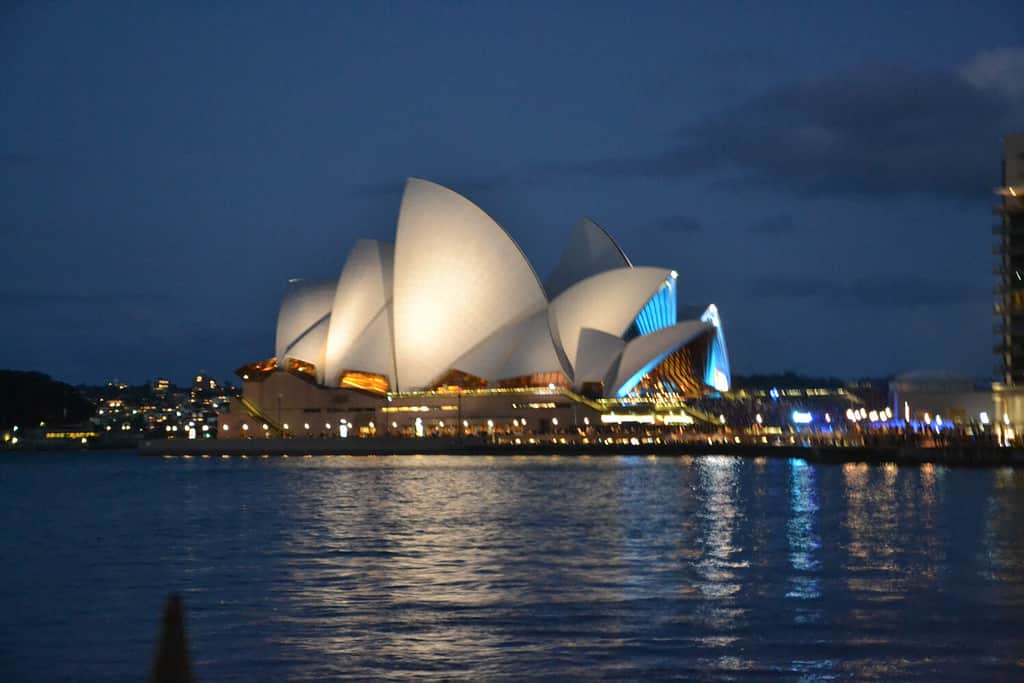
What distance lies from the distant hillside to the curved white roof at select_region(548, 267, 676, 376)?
62.0 meters

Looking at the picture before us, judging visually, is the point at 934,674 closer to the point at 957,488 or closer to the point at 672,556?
the point at 672,556

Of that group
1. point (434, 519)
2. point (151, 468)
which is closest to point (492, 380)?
point (151, 468)

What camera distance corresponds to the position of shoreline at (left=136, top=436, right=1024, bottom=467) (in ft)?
175

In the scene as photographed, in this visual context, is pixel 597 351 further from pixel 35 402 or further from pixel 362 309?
pixel 35 402

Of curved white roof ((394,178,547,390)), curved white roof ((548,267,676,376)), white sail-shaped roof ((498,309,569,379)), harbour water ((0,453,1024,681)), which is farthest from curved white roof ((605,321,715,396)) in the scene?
harbour water ((0,453,1024,681))

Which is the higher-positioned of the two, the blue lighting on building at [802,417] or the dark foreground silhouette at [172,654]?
the blue lighting on building at [802,417]

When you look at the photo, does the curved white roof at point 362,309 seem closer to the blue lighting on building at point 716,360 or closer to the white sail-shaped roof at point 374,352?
the white sail-shaped roof at point 374,352

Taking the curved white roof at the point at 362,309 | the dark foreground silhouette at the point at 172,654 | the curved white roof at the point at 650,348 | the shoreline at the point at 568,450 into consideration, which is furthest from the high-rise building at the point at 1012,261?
the dark foreground silhouette at the point at 172,654

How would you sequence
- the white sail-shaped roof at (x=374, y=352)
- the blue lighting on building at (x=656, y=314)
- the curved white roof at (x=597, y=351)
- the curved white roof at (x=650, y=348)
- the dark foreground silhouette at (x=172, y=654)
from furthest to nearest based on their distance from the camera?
the white sail-shaped roof at (x=374, y=352) → the blue lighting on building at (x=656, y=314) → the curved white roof at (x=597, y=351) → the curved white roof at (x=650, y=348) → the dark foreground silhouette at (x=172, y=654)

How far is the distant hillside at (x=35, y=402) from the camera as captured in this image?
113312 mm

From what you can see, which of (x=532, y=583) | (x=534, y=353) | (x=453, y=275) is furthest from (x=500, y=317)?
(x=532, y=583)

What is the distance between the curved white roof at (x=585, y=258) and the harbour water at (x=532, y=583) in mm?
29160

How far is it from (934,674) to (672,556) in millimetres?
10483

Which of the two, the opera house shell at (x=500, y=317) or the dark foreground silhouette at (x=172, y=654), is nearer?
the dark foreground silhouette at (x=172, y=654)
